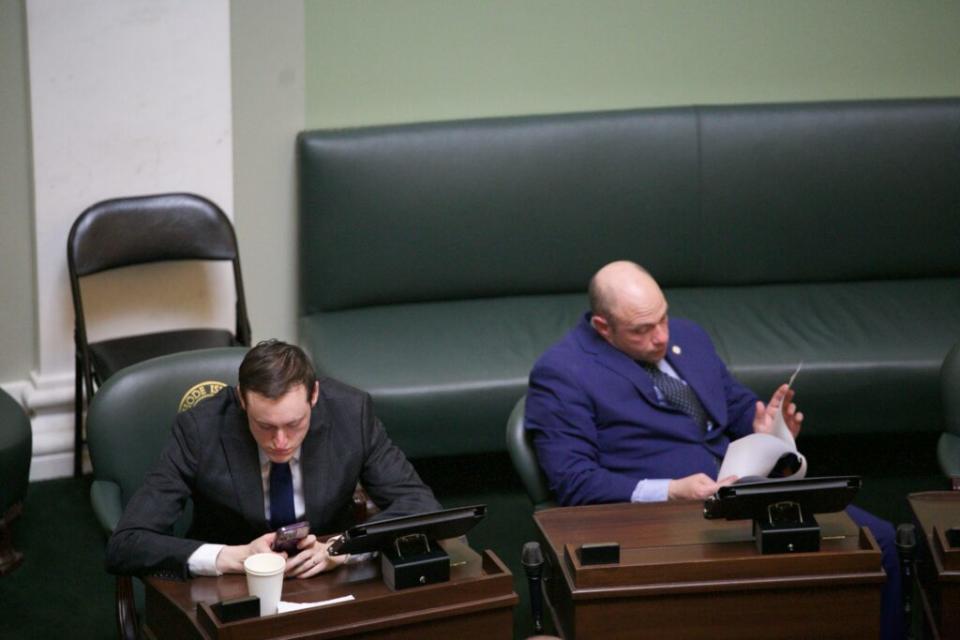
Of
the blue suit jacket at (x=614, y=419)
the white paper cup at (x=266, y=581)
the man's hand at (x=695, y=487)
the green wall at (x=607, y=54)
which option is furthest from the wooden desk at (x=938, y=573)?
the green wall at (x=607, y=54)

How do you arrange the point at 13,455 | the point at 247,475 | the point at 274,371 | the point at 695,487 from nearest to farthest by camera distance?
the point at 274,371
the point at 247,475
the point at 695,487
the point at 13,455

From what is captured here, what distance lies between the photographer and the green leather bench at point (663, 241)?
5137mm

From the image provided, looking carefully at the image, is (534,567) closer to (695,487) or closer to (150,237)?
(695,487)

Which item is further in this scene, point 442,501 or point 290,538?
point 442,501

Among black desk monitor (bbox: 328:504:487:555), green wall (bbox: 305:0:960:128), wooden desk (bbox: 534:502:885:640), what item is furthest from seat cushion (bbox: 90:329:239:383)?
wooden desk (bbox: 534:502:885:640)

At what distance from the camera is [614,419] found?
3.88 metres

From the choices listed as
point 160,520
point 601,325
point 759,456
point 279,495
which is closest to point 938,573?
point 759,456

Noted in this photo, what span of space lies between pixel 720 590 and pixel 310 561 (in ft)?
2.94

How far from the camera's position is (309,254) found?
216 inches

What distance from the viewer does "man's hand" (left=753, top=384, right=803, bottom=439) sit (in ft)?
12.2

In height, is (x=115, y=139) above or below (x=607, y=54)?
below

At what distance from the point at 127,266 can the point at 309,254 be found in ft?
2.34

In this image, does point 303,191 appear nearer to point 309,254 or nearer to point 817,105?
point 309,254

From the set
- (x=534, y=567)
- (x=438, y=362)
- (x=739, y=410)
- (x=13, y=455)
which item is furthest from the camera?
(x=438, y=362)
